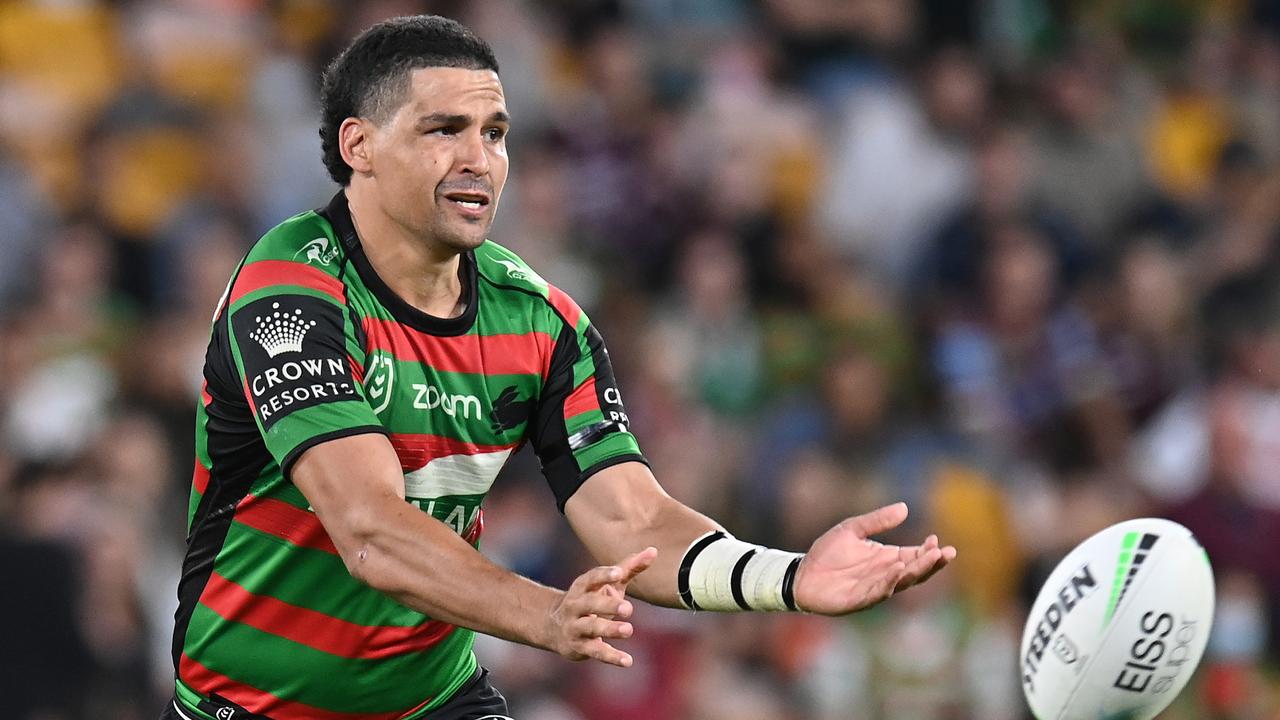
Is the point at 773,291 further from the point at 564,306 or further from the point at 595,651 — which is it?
the point at 595,651

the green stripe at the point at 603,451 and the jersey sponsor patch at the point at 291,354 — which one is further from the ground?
the jersey sponsor patch at the point at 291,354

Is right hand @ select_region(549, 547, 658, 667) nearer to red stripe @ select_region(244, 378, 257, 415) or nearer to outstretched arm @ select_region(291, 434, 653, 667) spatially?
outstretched arm @ select_region(291, 434, 653, 667)

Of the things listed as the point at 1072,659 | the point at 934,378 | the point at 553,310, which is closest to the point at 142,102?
the point at 934,378

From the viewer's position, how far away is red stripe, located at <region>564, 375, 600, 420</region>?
495cm

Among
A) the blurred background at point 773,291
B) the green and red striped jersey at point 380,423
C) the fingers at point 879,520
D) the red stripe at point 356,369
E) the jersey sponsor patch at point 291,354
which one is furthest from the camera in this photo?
the blurred background at point 773,291

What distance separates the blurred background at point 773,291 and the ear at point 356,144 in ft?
12.7

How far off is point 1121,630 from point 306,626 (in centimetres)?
206

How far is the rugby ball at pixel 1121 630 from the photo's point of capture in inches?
198

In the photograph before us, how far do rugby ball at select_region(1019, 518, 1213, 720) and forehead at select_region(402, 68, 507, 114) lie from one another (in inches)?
78.5

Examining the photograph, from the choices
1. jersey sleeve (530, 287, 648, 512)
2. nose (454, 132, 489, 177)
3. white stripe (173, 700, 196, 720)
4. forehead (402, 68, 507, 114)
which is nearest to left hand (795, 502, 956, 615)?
jersey sleeve (530, 287, 648, 512)

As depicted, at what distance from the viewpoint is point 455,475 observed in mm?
4730

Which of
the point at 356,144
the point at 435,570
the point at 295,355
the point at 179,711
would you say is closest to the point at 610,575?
the point at 435,570

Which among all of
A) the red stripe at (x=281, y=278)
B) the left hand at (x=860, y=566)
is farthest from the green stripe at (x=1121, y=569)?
the red stripe at (x=281, y=278)

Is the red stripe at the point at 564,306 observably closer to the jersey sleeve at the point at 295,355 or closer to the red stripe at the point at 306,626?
the jersey sleeve at the point at 295,355
